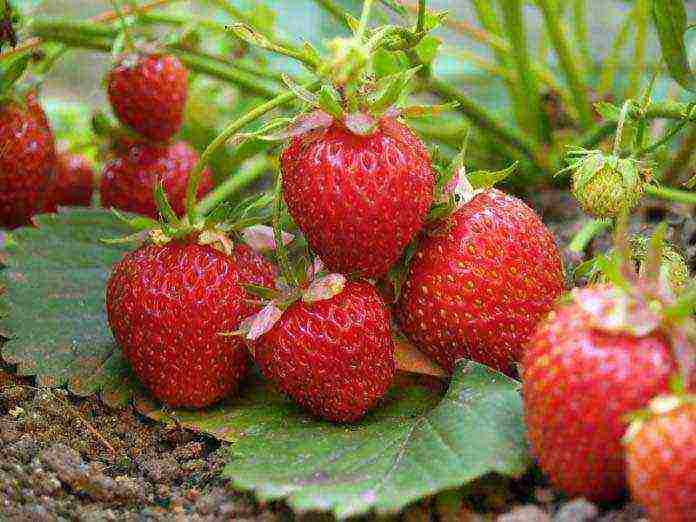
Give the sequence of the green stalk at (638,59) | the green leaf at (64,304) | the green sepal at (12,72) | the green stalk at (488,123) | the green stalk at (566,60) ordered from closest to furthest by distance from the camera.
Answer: the green leaf at (64,304), the green sepal at (12,72), the green stalk at (488,123), the green stalk at (566,60), the green stalk at (638,59)

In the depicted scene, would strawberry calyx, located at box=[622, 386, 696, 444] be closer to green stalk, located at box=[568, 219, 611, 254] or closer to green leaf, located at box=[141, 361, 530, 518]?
green leaf, located at box=[141, 361, 530, 518]

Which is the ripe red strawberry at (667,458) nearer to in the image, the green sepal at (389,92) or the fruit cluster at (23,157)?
the green sepal at (389,92)

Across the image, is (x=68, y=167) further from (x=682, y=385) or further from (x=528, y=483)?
(x=682, y=385)

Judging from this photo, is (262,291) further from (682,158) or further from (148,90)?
(682,158)

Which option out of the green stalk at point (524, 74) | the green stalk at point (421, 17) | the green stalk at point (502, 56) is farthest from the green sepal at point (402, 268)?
the green stalk at point (502, 56)

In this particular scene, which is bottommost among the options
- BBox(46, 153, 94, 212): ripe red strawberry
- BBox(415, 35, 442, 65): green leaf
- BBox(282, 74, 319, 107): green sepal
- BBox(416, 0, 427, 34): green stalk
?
BBox(46, 153, 94, 212): ripe red strawberry

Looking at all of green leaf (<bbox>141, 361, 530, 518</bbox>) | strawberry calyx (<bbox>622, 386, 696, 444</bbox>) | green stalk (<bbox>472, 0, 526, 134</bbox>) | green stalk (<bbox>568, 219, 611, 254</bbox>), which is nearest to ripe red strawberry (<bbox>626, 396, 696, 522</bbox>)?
strawberry calyx (<bbox>622, 386, 696, 444</bbox>)

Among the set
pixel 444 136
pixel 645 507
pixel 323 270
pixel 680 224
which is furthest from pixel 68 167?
pixel 645 507
